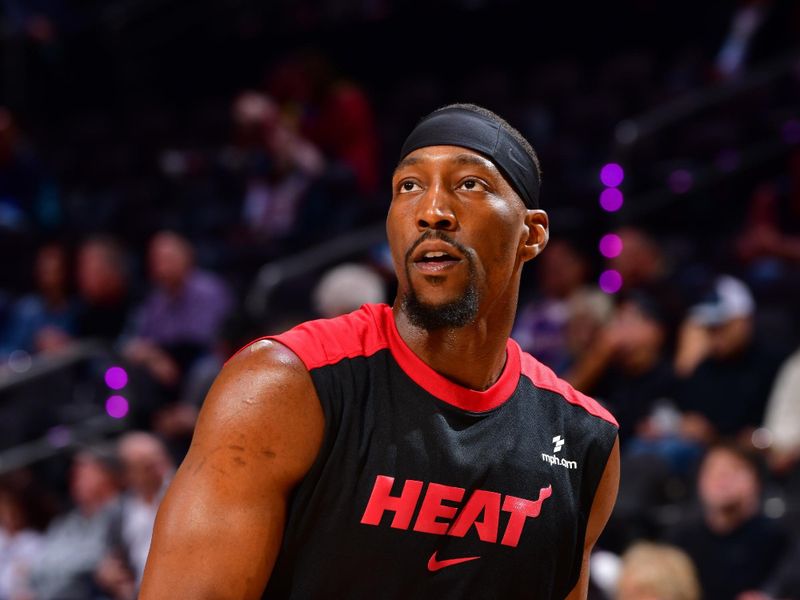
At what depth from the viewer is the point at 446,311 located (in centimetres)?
246

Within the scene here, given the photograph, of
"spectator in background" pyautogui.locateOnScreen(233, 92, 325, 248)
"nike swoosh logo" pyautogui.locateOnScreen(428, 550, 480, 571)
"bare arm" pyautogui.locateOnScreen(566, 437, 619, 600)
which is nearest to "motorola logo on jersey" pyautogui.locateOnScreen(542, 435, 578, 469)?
"bare arm" pyautogui.locateOnScreen(566, 437, 619, 600)

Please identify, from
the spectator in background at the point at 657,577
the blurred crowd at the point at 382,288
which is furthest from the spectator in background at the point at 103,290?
the spectator in background at the point at 657,577

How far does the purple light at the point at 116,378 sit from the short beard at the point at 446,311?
6.00 m

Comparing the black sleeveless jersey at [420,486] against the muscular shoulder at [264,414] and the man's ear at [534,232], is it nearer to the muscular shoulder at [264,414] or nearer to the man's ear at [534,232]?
the muscular shoulder at [264,414]

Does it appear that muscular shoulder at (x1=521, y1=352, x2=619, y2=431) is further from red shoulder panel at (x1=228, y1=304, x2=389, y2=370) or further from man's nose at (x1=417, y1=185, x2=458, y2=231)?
man's nose at (x1=417, y1=185, x2=458, y2=231)

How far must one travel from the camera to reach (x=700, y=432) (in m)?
6.72

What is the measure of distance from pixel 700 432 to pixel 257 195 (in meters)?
4.23

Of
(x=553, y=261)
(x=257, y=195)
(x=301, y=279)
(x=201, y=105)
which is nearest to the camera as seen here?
(x=553, y=261)

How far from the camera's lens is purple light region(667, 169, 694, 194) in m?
8.49

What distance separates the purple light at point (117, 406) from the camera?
8.29 metres

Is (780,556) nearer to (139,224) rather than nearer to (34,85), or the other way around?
(139,224)

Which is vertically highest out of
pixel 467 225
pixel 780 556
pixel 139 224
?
pixel 139 224

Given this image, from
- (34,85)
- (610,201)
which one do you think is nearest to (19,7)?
(34,85)

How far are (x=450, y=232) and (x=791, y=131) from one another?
649 cm
